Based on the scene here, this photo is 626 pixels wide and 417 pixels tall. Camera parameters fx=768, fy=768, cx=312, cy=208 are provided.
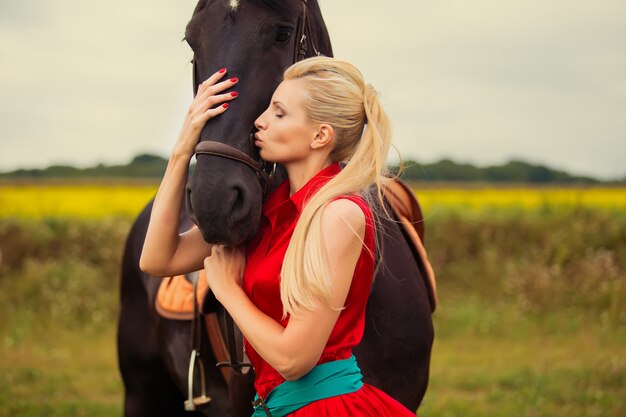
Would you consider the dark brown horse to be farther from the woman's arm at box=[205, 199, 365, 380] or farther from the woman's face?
the woman's arm at box=[205, 199, 365, 380]

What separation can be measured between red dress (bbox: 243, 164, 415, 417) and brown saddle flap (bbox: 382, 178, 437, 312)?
114 cm

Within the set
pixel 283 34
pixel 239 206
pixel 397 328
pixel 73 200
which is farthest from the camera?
pixel 73 200

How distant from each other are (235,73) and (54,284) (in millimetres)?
9446

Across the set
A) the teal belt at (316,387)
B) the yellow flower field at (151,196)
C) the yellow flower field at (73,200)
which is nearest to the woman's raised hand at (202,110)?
the teal belt at (316,387)

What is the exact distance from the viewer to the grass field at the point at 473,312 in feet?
23.9

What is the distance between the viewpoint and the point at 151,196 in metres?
19.3

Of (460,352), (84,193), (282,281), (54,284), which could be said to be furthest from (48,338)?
(84,193)

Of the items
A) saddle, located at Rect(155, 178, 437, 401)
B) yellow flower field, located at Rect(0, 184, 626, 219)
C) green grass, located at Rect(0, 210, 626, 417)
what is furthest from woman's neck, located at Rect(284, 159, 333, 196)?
yellow flower field, located at Rect(0, 184, 626, 219)

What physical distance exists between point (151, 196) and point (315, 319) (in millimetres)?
17931

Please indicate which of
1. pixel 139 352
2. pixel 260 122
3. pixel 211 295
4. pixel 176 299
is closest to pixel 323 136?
pixel 260 122

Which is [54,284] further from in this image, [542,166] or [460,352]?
[542,166]

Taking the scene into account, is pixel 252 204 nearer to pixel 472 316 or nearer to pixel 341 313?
pixel 341 313

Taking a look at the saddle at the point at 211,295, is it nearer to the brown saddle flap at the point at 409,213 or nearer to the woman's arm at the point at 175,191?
the brown saddle flap at the point at 409,213

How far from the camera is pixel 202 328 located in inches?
134
